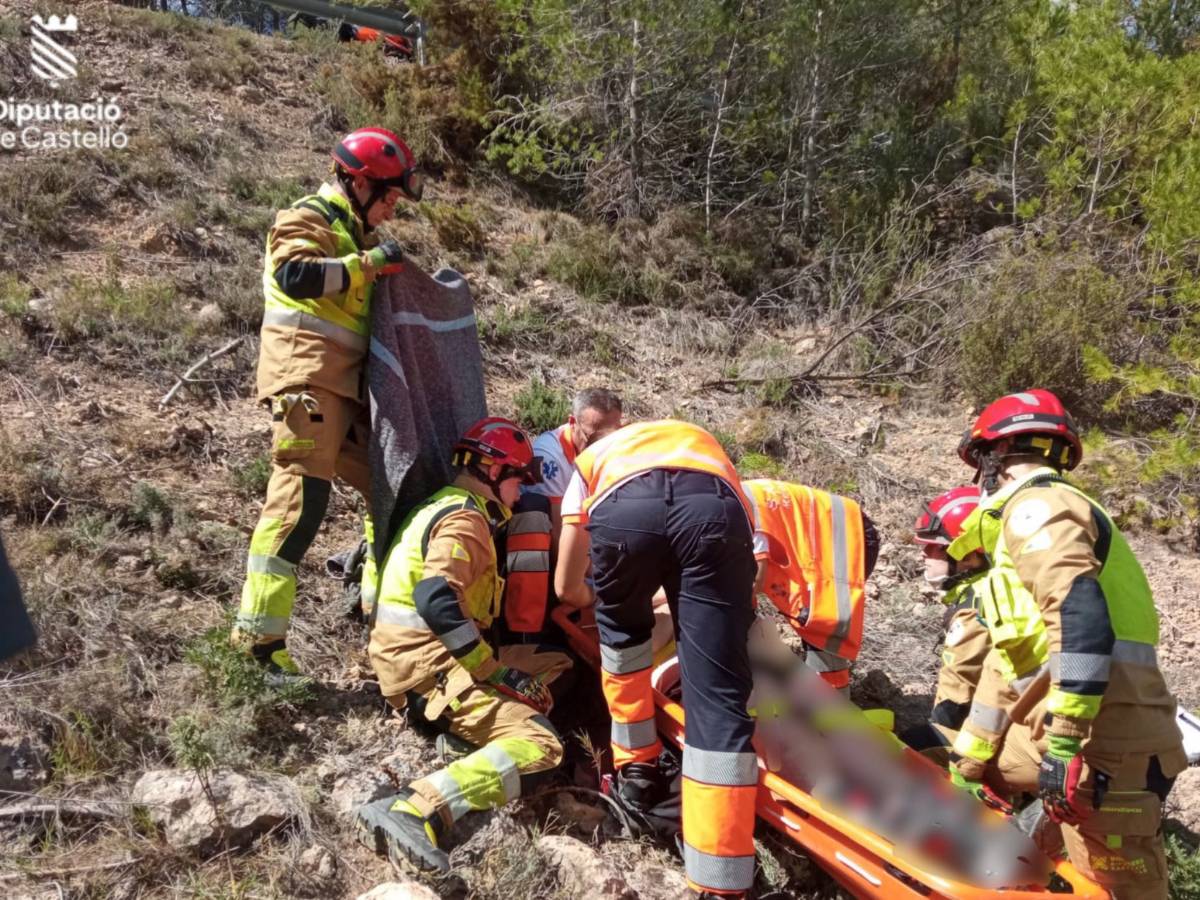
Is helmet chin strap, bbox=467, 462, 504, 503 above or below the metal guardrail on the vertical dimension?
below

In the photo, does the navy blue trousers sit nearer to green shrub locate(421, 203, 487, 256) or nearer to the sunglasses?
the sunglasses

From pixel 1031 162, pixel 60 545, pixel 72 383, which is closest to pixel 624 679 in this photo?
pixel 60 545

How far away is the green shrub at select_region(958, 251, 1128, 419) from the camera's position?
6.51m

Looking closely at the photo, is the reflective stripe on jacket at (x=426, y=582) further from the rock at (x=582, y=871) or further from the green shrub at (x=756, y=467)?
the green shrub at (x=756, y=467)

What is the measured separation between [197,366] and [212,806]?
11.1ft

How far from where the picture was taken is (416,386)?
12.8 feet

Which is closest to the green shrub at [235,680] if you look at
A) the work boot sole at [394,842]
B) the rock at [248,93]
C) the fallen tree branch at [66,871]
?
the work boot sole at [394,842]

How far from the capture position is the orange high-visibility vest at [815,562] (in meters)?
3.72

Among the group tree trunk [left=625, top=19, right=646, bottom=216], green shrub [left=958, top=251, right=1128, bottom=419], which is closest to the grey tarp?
green shrub [left=958, top=251, right=1128, bottom=419]

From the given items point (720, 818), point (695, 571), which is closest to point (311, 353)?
point (695, 571)

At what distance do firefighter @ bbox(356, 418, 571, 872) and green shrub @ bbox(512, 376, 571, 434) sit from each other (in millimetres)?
2327

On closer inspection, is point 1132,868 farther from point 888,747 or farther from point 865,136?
point 865,136

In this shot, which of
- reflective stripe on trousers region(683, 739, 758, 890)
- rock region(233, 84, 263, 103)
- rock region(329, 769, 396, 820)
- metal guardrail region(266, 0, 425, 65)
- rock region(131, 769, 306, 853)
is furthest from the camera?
metal guardrail region(266, 0, 425, 65)

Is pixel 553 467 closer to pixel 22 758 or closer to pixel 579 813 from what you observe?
pixel 579 813
